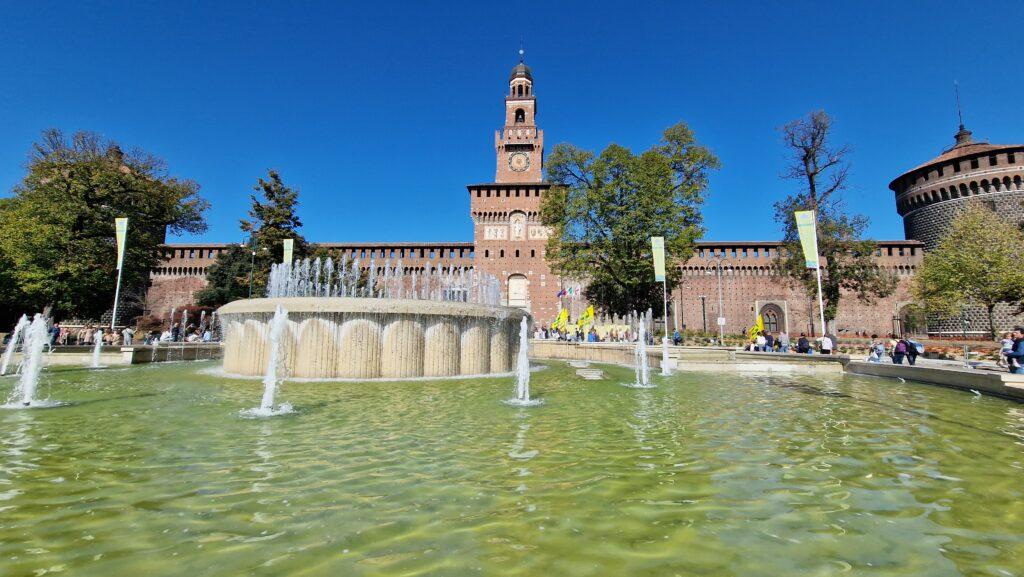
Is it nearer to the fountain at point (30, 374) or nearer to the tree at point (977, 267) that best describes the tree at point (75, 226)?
the fountain at point (30, 374)

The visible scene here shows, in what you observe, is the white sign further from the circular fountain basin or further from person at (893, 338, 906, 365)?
the circular fountain basin

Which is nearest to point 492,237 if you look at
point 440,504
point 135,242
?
point 135,242

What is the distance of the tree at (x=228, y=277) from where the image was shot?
3225cm

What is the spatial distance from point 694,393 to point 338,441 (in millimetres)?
5775

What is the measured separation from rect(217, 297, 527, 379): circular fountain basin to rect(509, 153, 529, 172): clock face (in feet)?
118

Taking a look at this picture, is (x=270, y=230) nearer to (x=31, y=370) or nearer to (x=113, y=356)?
(x=113, y=356)

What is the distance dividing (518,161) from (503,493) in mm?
43687

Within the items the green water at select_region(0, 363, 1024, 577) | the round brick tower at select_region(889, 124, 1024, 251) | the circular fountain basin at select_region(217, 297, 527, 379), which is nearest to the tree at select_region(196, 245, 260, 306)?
the circular fountain basin at select_region(217, 297, 527, 379)

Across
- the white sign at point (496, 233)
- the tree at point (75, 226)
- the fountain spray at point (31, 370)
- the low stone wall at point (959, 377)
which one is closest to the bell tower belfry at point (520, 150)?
the white sign at point (496, 233)

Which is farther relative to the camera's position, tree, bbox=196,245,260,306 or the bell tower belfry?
the bell tower belfry

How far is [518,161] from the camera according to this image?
44.5 meters

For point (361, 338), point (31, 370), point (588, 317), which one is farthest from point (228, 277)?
point (31, 370)

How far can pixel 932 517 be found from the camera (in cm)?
250

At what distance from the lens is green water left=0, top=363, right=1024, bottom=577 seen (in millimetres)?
1998
